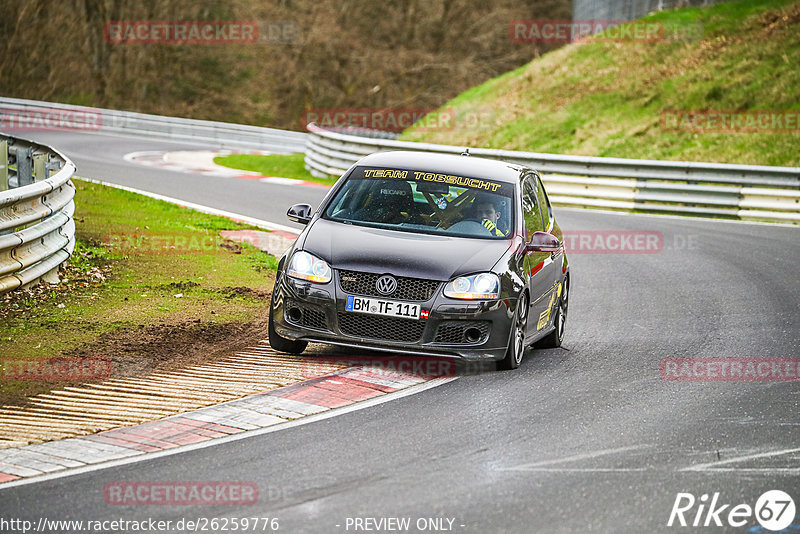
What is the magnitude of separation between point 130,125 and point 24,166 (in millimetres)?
23602

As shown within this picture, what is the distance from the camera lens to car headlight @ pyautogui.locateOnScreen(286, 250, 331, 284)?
340 inches

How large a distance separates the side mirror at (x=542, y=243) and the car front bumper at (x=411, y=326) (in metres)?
0.78

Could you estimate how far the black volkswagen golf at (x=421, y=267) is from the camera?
8.50m

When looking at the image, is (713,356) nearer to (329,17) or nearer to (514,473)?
(514,473)

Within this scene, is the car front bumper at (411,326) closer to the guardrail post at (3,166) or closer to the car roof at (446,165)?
the car roof at (446,165)

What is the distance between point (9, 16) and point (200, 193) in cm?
3449

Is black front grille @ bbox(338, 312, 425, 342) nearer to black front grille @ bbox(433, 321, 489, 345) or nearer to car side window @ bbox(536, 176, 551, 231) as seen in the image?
black front grille @ bbox(433, 321, 489, 345)

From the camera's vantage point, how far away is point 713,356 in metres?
9.86

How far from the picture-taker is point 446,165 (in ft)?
33.0

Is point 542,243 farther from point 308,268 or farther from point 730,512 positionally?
point 730,512

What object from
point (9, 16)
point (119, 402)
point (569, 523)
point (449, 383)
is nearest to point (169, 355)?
point (119, 402)

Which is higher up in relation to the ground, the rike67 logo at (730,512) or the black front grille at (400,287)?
the black front grille at (400,287)

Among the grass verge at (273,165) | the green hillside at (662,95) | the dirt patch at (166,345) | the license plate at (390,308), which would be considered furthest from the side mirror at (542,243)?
the green hillside at (662,95)

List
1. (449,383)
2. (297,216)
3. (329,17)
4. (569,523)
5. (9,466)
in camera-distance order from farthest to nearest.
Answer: (329,17)
(297,216)
(449,383)
(9,466)
(569,523)
